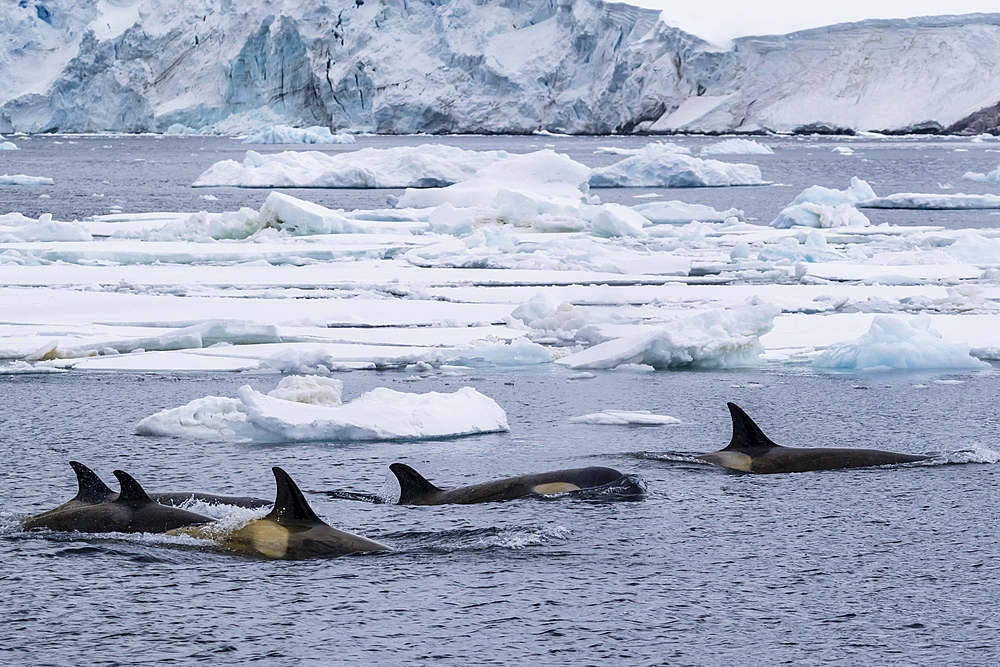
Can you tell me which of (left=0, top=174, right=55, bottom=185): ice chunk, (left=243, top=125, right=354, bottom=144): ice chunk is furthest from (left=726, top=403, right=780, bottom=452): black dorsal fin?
(left=243, top=125, right=354, bottom=144): ice chunk

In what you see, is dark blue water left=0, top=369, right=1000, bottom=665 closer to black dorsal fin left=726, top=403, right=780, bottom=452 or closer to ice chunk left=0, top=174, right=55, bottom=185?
black dorsal fin left=726, top=403, right=780, bottom=452

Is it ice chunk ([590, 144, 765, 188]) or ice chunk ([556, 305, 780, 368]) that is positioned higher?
ice chunk ([590, 144, 765, 188])

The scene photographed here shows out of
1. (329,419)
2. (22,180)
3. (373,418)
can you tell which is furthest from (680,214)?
(22,180)

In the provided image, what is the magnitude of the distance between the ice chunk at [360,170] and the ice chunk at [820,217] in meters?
11.8

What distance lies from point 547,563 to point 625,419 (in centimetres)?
289

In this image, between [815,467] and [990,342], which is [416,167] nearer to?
[990,342]

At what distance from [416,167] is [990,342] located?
80.1ft

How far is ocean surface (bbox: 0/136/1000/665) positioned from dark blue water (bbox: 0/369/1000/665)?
0.6 inches

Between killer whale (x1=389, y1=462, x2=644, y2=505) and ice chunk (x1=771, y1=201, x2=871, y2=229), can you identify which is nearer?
killer whale (x1=389, y1=462, x2=644, y2=505)

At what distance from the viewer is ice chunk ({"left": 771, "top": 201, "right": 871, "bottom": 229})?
2292 cm

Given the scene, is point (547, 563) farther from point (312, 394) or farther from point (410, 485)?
point (312, 394)

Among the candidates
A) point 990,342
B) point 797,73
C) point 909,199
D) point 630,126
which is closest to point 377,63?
point 630,126

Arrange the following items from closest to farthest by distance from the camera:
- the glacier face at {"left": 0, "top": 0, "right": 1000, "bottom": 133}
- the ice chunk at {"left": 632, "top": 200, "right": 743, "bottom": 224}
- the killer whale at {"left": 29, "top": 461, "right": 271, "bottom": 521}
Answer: the killer whale at {"left": 29, "top": 461, "right": 271, "bottom": 521} < the ice chunk at {"left": 632, "top": 200, "right": 743, "bottom": 224} < the glacier face at {"left": 0, "top": 0, "right": 1000, "bottom": 133}

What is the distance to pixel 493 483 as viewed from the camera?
611cm
